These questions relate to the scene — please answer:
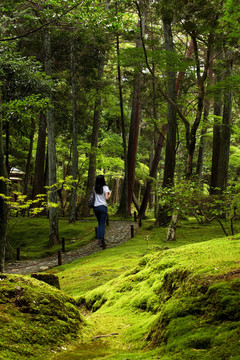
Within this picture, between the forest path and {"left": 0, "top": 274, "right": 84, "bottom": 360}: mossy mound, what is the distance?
290 inches

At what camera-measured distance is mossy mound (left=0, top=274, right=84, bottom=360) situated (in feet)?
6.89

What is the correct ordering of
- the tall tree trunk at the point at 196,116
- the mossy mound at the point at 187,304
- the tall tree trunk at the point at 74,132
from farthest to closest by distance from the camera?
the tall tree trunk at the point at 74,132
the tall tree trunk at the point at 196,116
the mossy mound at the point at 187,304

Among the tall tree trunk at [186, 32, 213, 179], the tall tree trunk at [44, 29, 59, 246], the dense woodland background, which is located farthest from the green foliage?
the tall tree trunk at [186, 32, 213, 179]

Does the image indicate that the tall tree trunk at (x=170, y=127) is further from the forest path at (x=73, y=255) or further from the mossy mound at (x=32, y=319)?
the mossy mound at (x=32, y=319)

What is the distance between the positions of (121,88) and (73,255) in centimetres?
1166

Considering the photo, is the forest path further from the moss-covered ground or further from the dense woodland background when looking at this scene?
the moss-covered ground

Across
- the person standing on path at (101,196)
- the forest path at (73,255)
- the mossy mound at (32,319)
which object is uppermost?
the person standing on path at (101,196)

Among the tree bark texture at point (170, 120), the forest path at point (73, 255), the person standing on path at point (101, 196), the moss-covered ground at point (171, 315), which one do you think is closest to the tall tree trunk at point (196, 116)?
the person standing on path at point (101, 196)

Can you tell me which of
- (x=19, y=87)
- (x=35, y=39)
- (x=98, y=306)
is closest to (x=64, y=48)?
(x=35, y=39)

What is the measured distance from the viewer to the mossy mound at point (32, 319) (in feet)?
6.89

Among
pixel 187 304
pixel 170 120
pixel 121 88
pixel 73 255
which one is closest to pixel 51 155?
pixel 73 255

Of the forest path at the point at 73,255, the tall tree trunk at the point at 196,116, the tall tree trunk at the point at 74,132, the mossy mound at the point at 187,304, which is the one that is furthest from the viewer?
the tall tree trunk at the point at 74,132

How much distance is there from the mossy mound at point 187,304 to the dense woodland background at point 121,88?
2452mm

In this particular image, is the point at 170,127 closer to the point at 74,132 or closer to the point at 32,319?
the point at 74,132
